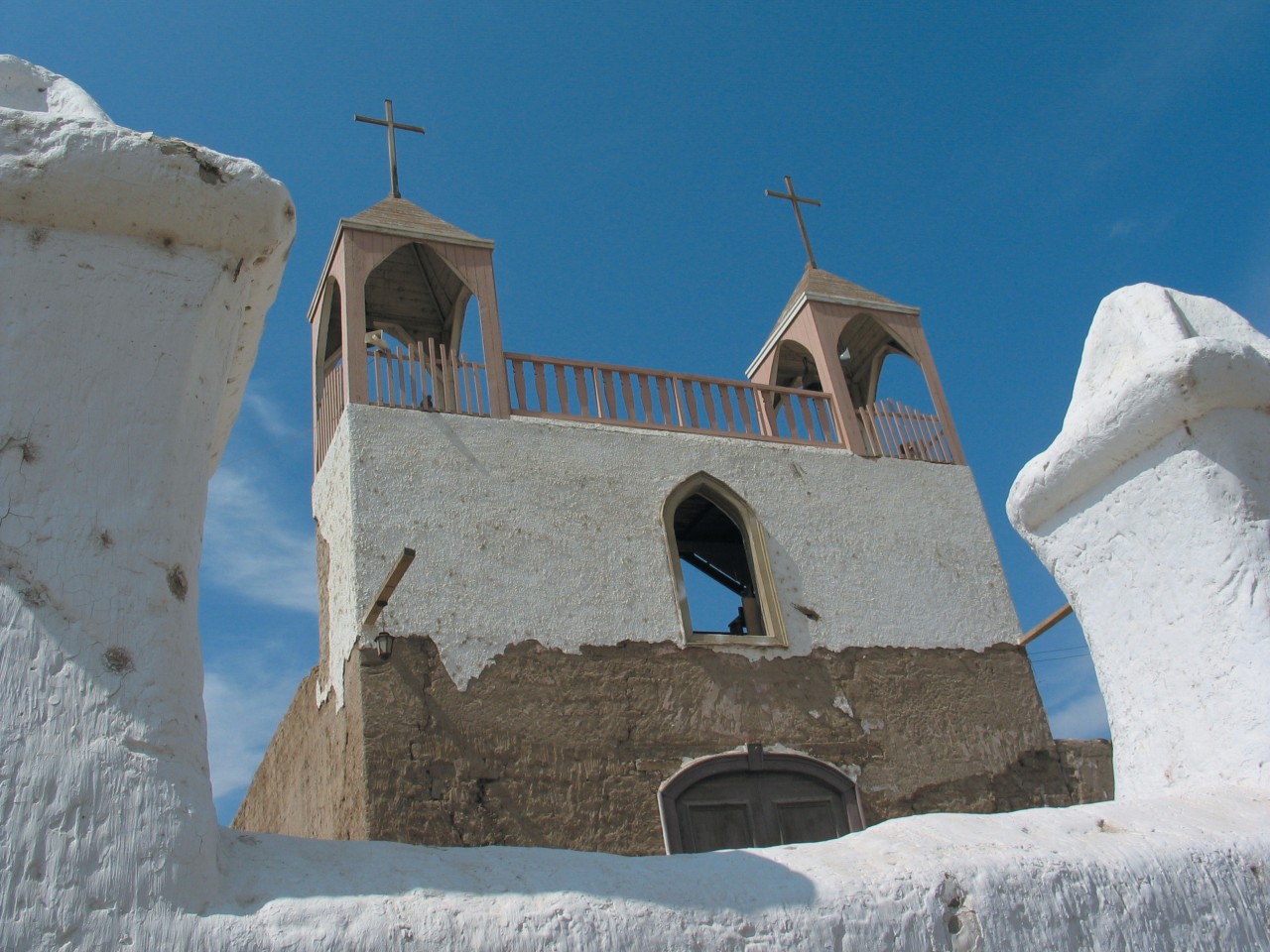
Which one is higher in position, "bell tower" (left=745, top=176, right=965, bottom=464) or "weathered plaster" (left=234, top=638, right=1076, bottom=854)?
"bell tower" (left=745, top=176, right=965, bottom=464)

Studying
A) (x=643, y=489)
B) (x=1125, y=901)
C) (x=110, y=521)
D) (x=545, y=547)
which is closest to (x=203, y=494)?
(x=110, y=521)

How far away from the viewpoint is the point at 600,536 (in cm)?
930

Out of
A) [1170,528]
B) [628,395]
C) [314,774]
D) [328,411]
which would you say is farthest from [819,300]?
[1170,528]

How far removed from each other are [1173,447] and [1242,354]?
0.26m

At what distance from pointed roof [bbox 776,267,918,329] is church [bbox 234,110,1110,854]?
128 centimetres

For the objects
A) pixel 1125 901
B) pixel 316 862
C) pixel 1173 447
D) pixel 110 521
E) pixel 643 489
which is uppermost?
pixel 643 489

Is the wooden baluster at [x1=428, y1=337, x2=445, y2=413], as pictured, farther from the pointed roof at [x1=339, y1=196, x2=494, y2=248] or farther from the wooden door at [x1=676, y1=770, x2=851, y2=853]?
the wooden door at [x1=676, y1=770, x2=851, y2=853]

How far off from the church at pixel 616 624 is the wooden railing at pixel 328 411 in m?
0.07

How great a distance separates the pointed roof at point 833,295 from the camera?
12273 millimetres

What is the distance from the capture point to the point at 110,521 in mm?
1943

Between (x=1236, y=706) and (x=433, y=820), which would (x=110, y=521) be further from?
(x=433, y=820)

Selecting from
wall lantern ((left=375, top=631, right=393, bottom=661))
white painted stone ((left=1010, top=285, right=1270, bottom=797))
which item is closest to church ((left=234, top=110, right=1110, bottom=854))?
wall lantern ((left=375, top=631, right=393, bottom=661))

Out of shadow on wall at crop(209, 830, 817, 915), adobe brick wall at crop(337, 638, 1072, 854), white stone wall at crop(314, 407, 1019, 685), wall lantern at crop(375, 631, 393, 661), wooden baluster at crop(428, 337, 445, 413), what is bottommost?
shadow on wall at crop(209, 830, 817, 915)

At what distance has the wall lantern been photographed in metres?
7.93
